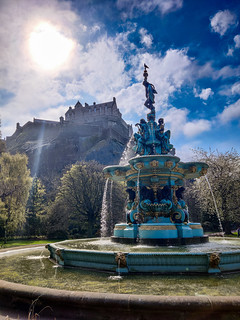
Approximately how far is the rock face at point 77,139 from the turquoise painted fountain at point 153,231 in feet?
226

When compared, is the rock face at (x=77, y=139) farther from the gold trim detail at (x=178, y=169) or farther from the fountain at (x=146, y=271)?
the fountain at (x=146, y=271)

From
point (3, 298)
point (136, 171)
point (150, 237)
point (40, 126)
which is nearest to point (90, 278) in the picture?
point (3, 298)

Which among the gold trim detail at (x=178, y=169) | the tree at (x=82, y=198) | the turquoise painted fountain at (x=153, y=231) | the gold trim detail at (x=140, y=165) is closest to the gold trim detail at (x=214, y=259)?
the turquoise painted fountain at (x=153, y=231)

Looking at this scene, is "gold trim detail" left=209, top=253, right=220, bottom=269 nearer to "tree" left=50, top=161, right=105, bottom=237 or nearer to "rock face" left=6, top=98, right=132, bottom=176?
"tree" left=50, top=161, right=105, bottom=237

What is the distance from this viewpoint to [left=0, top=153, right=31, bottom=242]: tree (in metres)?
24.3

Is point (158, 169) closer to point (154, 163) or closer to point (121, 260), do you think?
point (154, 163)

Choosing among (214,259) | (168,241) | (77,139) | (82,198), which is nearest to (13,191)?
(82,198)

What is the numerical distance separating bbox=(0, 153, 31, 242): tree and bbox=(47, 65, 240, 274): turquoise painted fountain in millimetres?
16504

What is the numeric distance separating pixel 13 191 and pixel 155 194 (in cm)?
2067

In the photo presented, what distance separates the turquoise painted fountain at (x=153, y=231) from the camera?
18.0 ft

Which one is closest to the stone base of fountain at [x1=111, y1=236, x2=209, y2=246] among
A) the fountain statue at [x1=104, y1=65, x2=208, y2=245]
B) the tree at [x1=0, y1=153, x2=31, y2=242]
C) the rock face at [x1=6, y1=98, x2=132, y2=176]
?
the fountain statue at [x1=104, y1=65, x2=208, y2=245]

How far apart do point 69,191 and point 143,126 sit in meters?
23.8

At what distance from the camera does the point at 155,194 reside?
391 inches

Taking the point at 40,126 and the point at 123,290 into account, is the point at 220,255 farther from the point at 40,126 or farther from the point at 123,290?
the point at 40,126
